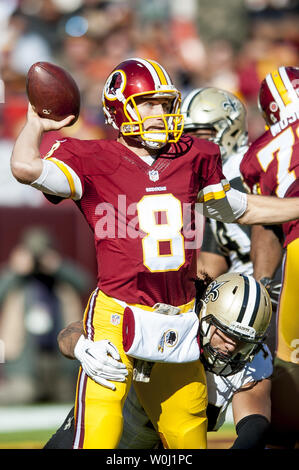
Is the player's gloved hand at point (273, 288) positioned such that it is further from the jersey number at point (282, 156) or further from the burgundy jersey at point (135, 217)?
the burgundy jersey at point (135, 217)

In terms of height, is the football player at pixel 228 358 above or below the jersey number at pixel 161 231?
below

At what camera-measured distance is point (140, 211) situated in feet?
9.47

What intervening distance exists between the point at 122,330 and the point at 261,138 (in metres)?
1.53

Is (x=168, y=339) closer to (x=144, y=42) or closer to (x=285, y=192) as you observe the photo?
(x=285, y=192)

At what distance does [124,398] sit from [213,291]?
581mm

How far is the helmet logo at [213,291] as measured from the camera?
312 cm

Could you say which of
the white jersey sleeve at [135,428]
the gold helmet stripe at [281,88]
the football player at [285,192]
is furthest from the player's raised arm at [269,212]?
the gold helmet stripe at [281,88]

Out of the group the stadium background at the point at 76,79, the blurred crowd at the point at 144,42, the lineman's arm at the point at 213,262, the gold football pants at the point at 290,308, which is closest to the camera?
the gold football pants at the point at 290,308

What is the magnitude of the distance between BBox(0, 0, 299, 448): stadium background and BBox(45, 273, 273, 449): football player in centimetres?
132

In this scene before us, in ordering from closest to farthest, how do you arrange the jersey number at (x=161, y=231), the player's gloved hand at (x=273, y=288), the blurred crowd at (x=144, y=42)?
the jersey number at (x=161, y=231), the player's gloved hand at (x=273, y=288), the blurred crowd at (x=144, y=42)

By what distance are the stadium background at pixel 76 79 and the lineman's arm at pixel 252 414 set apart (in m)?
1.33

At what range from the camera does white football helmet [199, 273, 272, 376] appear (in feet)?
10.0
